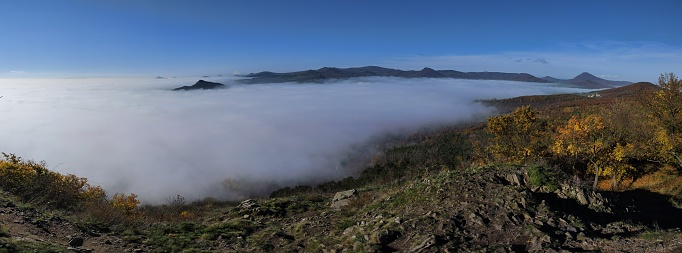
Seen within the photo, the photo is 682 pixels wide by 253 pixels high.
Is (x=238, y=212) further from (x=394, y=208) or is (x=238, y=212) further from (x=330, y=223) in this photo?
(x=394, y=208)

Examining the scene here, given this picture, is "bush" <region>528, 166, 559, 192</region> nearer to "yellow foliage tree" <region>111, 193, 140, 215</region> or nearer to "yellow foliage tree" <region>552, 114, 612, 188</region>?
"yellow foliage tree" <region>552, 114, 612, 188</region>

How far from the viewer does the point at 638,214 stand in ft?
47.4

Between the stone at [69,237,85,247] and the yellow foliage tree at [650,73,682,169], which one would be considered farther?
the yellow foliage tree at [650,73,682,169]

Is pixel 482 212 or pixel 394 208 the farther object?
pixel 394 208

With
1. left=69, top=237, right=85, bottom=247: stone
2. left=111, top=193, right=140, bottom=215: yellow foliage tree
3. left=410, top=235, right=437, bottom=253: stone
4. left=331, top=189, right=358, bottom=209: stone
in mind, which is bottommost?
left=111, top=193, right=140, bottom=215: yellow foliage tree

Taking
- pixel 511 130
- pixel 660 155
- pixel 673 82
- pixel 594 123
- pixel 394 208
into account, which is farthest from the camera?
pixel 511 130

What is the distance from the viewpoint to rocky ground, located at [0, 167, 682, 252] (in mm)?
10436

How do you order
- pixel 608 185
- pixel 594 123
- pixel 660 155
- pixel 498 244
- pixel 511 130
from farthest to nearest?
1. pixel 511 130
2. pixel 608 185
3. pixel 594 123
4. pixel 660 155
5. pixel 498 244

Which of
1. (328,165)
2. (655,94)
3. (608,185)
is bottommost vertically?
(328,165)

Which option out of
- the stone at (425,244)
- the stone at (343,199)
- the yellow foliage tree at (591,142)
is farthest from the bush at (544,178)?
the yellow foliage tree at (591,142)

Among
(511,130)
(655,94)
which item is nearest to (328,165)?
(511,130)

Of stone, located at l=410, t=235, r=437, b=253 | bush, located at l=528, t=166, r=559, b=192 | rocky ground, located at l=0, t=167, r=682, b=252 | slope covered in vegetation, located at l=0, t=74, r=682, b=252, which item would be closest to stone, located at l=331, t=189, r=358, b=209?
slope covered in vegetation, located at l=0, t=74, r=682, b=252

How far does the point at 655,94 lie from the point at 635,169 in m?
8.99

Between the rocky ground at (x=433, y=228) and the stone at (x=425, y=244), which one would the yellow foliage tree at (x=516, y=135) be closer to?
the rocky ground at (x=433, y=228)
